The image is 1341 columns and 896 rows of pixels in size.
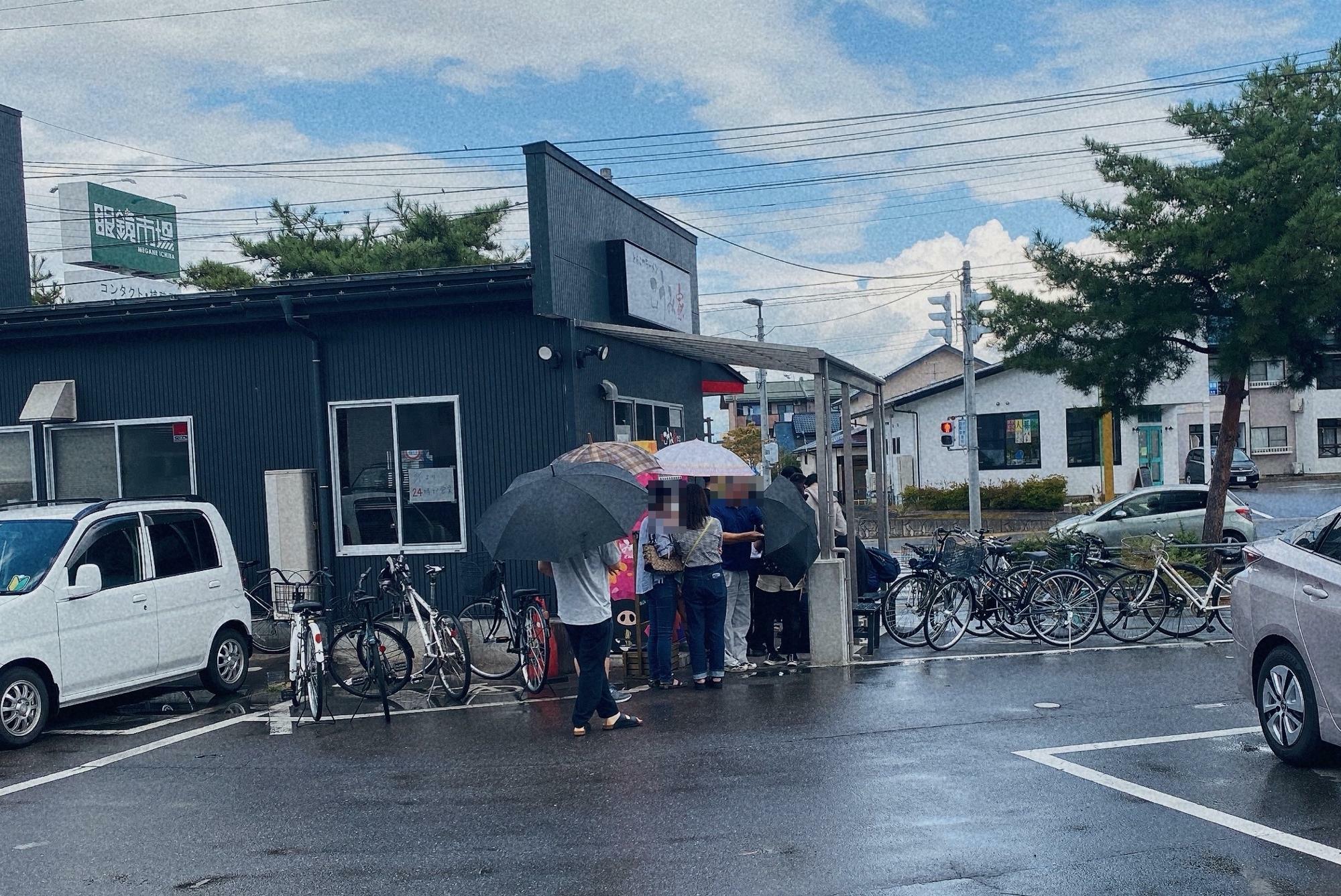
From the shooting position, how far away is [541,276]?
40.3 ft

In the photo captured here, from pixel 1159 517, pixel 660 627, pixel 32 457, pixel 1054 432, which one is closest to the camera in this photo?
pixel 660 627

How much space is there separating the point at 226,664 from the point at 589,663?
4.18m

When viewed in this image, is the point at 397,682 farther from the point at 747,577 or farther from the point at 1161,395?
the point at 1161,395

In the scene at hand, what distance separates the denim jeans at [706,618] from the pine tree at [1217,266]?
9.53m

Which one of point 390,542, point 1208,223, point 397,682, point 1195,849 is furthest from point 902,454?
point 1195,849

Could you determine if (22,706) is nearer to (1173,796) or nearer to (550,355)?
(550,355)

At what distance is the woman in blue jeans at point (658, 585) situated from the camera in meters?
9.94

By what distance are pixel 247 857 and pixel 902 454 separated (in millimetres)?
38310

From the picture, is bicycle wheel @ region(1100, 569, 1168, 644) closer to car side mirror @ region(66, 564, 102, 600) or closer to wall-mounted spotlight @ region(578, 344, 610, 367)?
wall-mounted spotlight @ region(578, 344, 610, 367)

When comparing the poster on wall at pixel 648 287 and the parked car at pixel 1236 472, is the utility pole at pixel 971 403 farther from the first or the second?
the parked car at pixel 1236 472

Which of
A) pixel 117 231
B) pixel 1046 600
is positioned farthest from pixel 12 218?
pixel 1046 600

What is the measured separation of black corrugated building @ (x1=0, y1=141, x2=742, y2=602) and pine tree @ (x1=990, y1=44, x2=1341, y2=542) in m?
7.12

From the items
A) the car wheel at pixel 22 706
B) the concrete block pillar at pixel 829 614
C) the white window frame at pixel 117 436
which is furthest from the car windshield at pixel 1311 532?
the white window frame at pixel 117 436

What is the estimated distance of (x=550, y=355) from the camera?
12594 mm
